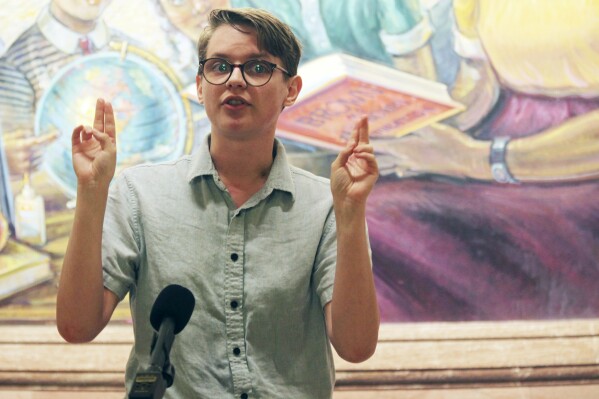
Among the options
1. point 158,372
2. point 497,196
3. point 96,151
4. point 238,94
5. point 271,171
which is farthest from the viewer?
point 497,196

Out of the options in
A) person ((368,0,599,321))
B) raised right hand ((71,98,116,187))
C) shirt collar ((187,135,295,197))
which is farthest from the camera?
person ((368,0,599,321))

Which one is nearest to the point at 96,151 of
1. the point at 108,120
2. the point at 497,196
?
the point at 108,120

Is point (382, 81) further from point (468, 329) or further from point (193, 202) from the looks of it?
point (193, 202)

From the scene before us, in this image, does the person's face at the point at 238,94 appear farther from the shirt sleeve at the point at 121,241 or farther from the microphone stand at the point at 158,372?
the microphone stand at the point at 158,372

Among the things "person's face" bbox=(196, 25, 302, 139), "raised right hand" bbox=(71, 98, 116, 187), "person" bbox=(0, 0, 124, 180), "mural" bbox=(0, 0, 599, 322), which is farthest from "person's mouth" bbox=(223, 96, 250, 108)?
"person" bbox=(0, 0, 124, 180)

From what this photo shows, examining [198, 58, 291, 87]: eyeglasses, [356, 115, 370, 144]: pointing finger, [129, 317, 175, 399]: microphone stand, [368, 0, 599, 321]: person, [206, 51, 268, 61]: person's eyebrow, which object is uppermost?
[206, 51, 268, 61]: person's eyebrow

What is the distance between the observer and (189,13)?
8.50 ft

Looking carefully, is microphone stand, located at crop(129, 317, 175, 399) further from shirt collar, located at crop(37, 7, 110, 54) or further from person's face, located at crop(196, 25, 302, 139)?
shirt collar, located at crop(37, 7, 110, 54)

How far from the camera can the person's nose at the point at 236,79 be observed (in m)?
1.56

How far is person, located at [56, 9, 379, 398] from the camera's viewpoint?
1481 millimetres

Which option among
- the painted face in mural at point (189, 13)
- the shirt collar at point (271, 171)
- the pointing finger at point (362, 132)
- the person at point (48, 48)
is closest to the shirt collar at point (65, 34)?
the person at point (48, 48)

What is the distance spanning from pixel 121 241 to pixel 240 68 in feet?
1.33

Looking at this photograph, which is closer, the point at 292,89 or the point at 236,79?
the point at 236,79

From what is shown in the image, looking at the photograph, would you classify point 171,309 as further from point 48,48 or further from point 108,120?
point 48,48
